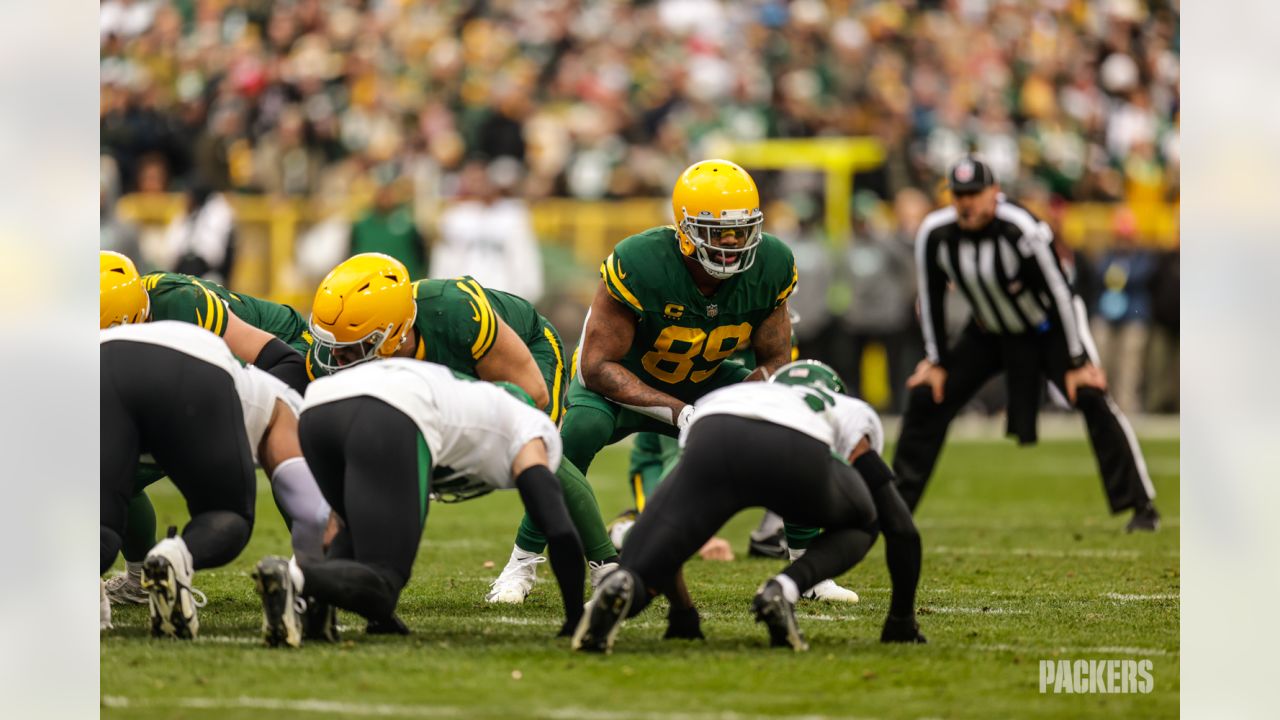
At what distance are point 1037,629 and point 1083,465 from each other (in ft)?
23.0

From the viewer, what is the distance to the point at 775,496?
487 cm

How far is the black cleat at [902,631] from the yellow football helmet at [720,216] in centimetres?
145

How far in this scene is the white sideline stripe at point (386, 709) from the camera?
13.5ft

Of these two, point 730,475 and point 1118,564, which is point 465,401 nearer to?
point 730,475

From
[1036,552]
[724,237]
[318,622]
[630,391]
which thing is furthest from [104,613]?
[1036,552]

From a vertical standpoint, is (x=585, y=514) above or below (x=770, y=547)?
above

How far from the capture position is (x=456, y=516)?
9.64 metres

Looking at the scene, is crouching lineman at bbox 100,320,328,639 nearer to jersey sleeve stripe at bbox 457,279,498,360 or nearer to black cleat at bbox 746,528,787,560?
jersey sleeve stripe at bbox 457,279,498,360

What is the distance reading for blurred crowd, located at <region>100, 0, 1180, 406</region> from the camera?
15.6m

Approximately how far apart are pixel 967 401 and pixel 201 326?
3.80m

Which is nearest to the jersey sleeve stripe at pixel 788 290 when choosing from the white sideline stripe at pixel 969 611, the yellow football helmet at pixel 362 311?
the white sideline stripe at pixel 969 611

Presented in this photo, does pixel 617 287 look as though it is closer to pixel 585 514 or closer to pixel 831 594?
pixel 585 514

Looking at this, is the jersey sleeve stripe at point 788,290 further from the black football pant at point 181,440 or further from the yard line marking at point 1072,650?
the black football pant at point 181,440
